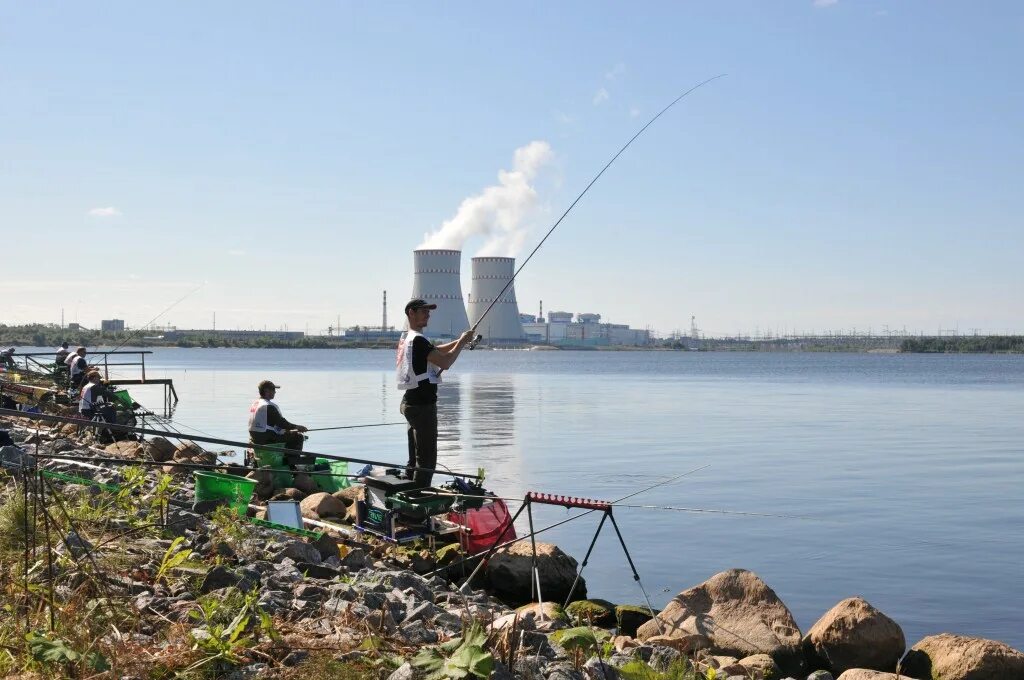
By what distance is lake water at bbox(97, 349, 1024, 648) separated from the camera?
11008 mm

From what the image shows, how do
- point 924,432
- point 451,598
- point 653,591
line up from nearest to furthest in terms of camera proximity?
point 451,598 → point 653,591 → point 924,432

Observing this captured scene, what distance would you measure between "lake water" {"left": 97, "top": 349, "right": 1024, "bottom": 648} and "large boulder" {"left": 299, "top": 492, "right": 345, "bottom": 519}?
3.04 m

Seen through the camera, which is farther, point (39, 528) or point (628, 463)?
point (628, 463)

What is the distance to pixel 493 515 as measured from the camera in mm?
9281

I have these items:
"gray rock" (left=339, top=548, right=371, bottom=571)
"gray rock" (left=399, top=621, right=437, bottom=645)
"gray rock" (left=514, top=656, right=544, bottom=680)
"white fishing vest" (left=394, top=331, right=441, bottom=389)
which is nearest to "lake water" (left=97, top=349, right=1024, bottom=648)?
"gray rock" (left=339, top=548, right=371, bottom=571)

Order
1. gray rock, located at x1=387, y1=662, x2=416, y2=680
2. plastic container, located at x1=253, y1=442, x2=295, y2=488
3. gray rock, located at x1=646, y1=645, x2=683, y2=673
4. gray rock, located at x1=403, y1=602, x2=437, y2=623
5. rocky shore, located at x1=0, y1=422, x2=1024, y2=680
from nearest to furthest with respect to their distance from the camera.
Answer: gray rock, located at x1=387, y1=662, x2=416, y2=680
rocky shore, located at x1=0, y1=422, x2=1024, y2=680
gray rock, located at x1=403, y1=602, x2=437, y2=623
gray rock, located at x1=646, y1=645, x2=683, y2=673
plastic container, located at x1=253, y1=442, x2=295, y2=488

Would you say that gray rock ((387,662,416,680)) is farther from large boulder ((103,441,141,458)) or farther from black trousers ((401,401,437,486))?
large boulder ((103,441,141,458))

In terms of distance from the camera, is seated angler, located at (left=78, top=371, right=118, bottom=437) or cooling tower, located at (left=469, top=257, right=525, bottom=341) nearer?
seated angler, located at (left=78, top=371, right=118, bottom=437)

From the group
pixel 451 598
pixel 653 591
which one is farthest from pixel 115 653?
pixel 653 591

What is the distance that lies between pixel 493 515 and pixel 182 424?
897 inches

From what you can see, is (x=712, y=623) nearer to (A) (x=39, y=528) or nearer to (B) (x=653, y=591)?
(B) (x=653, y=591)

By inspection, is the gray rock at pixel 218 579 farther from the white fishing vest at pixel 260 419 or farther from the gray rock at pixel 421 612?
the white fishing vest at pixel 260 419

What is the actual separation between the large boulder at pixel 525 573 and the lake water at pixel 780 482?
3.45 feet

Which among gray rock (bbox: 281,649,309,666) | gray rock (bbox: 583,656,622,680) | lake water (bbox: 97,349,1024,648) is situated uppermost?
gray rock (bbox: 281,649,309,666)
